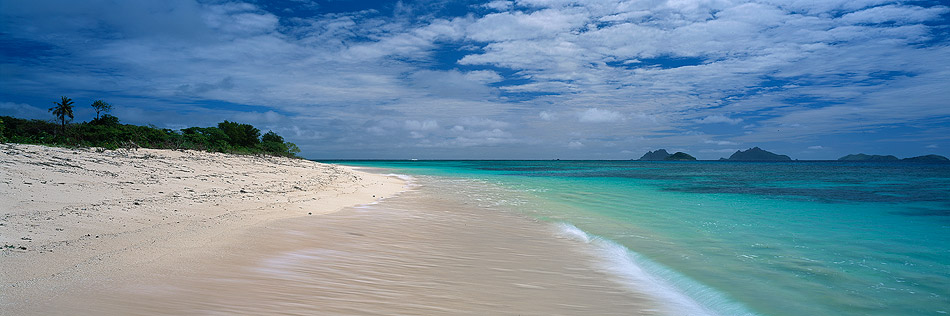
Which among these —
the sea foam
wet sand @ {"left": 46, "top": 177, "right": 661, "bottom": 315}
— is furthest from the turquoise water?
wet sand @ {"left": 46, "top": 177, "right": 661, "bottom": 315}

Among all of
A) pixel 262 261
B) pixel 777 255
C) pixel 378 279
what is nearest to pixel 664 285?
pixel 777 255

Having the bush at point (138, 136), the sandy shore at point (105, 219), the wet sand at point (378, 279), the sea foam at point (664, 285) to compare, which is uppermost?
the bush at point (138, 136)

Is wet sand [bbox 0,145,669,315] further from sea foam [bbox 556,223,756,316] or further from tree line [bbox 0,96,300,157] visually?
tree line [bbox 0,96,300,157]

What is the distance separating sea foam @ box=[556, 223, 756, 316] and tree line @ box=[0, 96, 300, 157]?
21.4 m

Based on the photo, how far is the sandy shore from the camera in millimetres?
3494

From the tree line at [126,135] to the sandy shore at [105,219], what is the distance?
816 cm

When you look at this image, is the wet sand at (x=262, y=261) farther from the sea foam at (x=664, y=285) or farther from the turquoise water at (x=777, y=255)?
the turquoise water at (x=777, y=255)

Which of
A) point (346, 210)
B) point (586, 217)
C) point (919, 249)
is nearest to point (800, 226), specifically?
point (919, 249)

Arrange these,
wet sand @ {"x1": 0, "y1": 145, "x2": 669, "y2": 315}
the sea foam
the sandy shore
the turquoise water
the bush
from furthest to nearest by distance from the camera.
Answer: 1. the bush
2. the turquoise water
3. the sea foam
4. the sandy shore
5. wet sand @ {"x1": 0, "y1": 145, "x2": 669, "y2": 315}

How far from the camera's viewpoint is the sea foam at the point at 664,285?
4.57 meters

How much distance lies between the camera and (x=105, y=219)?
237 inches

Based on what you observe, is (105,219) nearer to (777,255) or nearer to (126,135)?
(777,255)

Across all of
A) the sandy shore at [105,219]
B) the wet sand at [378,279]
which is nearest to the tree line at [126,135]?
the sandy shore at [105,219]

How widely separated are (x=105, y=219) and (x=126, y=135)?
21.4m
